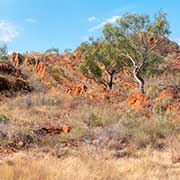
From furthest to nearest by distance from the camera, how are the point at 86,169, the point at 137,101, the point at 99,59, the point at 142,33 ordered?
the point at 99,59 → the point at 142,33 → the point at 137,101 → the point at 86,169

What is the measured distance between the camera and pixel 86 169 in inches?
278

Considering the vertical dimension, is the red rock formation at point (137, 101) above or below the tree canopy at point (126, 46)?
below

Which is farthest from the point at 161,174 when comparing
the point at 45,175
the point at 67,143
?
the point at 67,143

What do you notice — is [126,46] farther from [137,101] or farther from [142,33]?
[137,101]

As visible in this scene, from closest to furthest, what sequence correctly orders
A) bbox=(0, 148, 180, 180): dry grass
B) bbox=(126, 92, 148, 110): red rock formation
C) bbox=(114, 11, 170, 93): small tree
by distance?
bbox=(0, 148, 180, 180): dry grass → bbox=(126, 92, 148, 110): red rock formation → bbox=(114, 11, 170, 93): small tree

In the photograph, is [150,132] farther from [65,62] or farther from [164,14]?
[65,62]

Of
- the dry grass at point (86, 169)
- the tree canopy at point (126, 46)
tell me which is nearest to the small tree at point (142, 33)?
the tree canopy at point (126, 46)

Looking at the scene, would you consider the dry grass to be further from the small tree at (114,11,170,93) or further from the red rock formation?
the small tree at (114,11,170,93)

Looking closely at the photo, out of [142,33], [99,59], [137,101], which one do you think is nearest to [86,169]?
[137,101]

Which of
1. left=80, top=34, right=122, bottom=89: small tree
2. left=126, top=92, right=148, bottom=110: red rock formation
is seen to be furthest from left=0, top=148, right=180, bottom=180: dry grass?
left=80, top=34, right=122, bottom=89: small tree

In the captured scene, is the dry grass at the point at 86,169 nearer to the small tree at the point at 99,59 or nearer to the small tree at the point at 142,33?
the small tree at the point at 142,33

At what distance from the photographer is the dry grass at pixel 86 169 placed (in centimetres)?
634

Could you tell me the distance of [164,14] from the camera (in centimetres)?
2500

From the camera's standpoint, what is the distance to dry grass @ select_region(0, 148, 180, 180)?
20.8 ft
